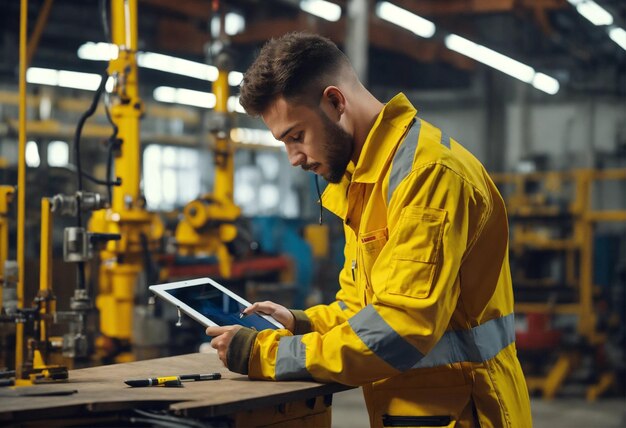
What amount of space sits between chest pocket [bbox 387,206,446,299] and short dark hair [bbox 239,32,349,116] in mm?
390

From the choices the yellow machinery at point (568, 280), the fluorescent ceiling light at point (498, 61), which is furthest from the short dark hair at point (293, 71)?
the fluorescent ceiling light at point (498, 61)

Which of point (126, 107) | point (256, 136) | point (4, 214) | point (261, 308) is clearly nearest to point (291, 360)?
point (261, 308)

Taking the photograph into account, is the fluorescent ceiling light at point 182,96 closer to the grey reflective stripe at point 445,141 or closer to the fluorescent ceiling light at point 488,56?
the fluorescent ceiling light at point 488,56

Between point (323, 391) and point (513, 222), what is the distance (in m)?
8.05

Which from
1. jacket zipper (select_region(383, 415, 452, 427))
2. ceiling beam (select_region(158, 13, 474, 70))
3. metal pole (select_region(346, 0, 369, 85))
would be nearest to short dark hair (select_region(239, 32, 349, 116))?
jacket zipper (select_region(383, 415, 452, 427))

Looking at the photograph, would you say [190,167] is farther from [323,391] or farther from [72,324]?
[323,391]

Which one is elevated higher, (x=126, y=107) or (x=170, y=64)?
(x=170, y=64)

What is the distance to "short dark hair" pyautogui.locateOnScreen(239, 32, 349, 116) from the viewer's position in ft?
6.95

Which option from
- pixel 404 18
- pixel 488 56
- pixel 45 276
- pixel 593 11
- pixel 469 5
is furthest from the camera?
pixel 488 56

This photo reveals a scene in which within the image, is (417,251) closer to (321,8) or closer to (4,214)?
(4,214)

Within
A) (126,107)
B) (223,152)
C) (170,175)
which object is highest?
(170,175)

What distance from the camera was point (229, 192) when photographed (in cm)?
746

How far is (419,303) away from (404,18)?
8.48 meters

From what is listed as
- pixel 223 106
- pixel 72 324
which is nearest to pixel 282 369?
pixel 72 324
